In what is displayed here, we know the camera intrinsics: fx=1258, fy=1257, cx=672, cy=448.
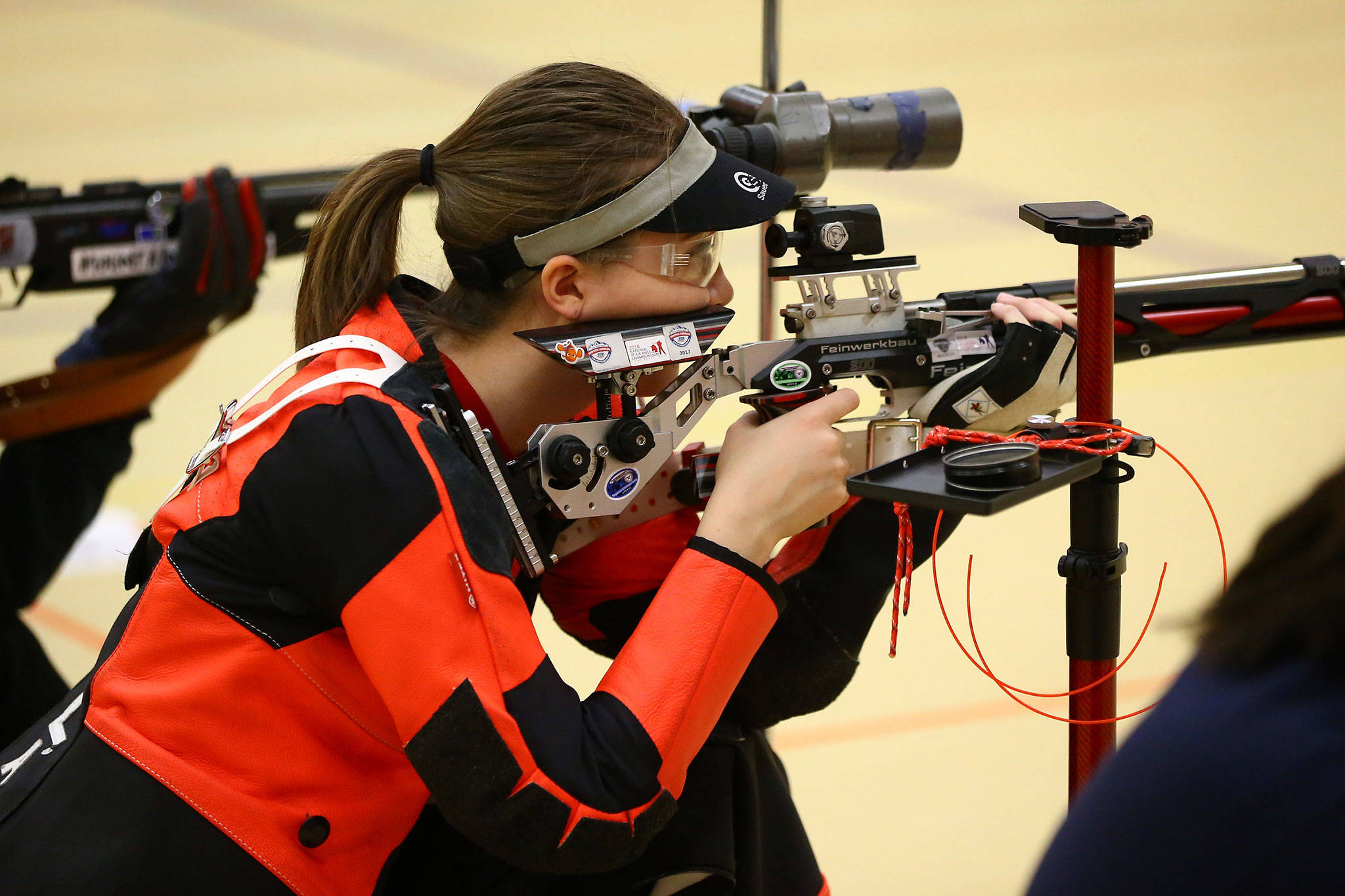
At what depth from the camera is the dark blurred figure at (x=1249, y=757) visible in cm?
50

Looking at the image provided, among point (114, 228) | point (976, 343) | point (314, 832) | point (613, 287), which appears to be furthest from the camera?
point (114, 228)

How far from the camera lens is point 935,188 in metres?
4.38

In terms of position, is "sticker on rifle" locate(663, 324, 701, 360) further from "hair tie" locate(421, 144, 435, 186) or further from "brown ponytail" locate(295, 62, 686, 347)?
Result: "hair tie" locate(421, 144, 435, 186)

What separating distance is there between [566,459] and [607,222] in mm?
217

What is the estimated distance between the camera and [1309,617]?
52 cm

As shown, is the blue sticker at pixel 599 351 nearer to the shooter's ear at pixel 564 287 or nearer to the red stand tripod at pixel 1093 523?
the shooter's ear at pixel 564 287

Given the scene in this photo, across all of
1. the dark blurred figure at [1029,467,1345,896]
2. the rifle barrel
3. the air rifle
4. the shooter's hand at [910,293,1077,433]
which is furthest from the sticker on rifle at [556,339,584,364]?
the dark blurred figure at [1029,467,1345,896]

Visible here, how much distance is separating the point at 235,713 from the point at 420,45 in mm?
4711

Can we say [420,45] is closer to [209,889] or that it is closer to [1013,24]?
[1013,24]

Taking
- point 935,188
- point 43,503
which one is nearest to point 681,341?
point 43,503

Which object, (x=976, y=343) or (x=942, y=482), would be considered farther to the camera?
(x=976, y=343)

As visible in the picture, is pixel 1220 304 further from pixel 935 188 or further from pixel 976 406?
pixel 935 188

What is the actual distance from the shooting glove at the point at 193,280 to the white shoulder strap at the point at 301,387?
929 mm

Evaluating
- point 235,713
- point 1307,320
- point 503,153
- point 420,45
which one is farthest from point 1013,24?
point 235,713
